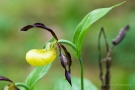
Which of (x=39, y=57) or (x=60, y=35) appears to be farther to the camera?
(x=60, y=35)

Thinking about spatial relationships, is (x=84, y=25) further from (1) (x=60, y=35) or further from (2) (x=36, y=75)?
(1) (x=60, y=35)

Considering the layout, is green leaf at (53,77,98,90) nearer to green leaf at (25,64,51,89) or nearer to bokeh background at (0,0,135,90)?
green leaf at (25,64,51,89)

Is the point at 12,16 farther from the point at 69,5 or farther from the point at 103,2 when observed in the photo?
the point at 103,2

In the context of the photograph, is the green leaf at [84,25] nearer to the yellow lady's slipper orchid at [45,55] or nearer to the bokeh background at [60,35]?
the yellow lady's slipper orchid at [45,55]

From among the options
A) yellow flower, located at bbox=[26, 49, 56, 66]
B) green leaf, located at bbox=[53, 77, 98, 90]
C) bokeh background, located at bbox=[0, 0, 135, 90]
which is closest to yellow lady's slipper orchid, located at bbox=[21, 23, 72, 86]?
yellow flower, located at bbox=[26, 49, 56, 66]

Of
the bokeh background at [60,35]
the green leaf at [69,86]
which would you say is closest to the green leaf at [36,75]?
the green leaf at [69,86]

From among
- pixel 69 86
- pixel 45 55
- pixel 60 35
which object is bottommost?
pixel 60 35

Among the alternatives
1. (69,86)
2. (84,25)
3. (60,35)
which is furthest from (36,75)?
(60,35)
